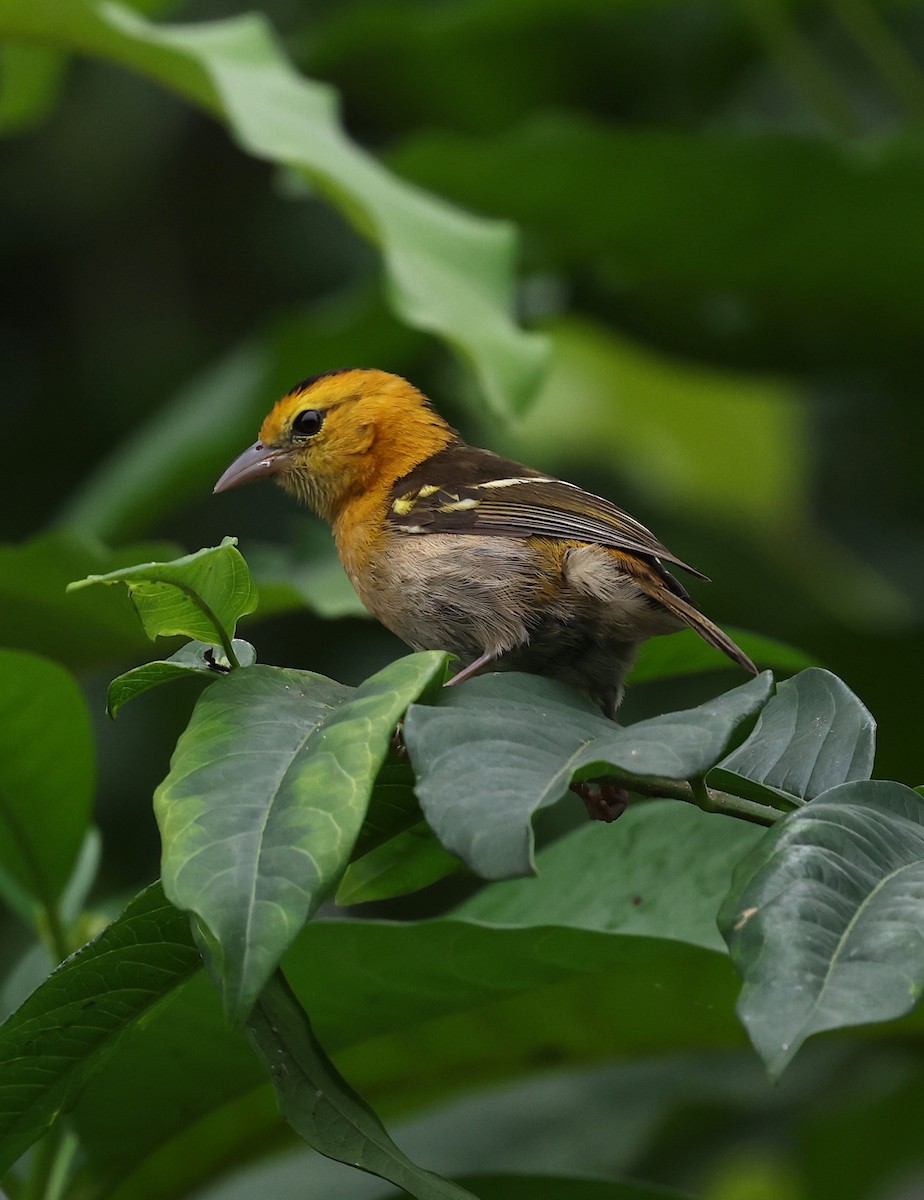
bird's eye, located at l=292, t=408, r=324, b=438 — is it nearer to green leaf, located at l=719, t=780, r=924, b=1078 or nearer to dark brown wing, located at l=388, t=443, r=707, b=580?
dark brown wing, located at l=388, t=443, r=707, b=580

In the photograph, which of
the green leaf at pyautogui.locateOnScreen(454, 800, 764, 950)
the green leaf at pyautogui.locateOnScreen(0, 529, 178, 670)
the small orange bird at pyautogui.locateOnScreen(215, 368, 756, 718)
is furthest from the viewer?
the green leaf at pyautogui.locateOnScreen(0, 529, 178, 670)

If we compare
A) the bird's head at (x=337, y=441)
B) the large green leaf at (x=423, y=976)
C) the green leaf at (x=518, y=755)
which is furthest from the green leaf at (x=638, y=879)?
the bird's head at (x=337, y=441)

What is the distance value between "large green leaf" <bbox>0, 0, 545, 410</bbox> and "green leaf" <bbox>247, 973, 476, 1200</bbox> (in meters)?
1.50

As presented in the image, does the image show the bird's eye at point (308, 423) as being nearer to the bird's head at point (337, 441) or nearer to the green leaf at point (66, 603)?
the bird's head at point (337, 441)

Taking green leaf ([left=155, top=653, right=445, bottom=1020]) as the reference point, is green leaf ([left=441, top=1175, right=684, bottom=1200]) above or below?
below

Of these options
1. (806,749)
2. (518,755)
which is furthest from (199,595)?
(806,749)

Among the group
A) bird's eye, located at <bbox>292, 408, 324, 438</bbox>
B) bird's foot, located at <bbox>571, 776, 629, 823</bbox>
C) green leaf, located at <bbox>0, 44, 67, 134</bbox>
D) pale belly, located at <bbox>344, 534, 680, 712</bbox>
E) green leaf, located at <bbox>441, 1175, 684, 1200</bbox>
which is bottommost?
green leaf, located at <bbox>441, 1175, 684, 1200</bbox>

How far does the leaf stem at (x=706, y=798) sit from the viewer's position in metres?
1.40

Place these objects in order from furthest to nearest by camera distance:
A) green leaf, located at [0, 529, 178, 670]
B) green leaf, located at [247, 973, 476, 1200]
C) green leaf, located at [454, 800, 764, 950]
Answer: green leaf, located at [0, 529, 178, 670], green leaf, located at [454, 800, 764, 950], green leaf, located at [247, 973, 476, 1200]

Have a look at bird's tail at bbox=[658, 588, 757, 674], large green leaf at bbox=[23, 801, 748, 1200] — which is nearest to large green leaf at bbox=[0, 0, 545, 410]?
bird's tail at bbox=[658, 588, 757, 674]

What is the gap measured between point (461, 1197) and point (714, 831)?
0.84m

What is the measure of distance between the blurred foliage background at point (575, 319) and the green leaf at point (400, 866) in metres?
1.19

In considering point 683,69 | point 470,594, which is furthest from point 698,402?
point 470,594

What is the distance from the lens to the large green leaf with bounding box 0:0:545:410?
2709 mm
